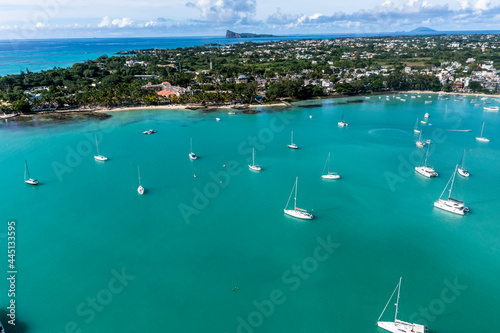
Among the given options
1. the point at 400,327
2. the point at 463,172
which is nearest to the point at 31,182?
the point at 400,327

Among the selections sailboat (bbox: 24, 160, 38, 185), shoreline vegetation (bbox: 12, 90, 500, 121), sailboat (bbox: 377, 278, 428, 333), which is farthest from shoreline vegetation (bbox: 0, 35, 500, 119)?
sailboat (bbox: 377, 278, 428, 333)

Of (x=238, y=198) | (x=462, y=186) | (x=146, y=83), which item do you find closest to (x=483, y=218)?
(x=462, y=186)

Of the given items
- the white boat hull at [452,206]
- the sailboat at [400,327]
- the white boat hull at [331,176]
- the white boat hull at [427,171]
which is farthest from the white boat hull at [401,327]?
the white boat hull at [427,171]

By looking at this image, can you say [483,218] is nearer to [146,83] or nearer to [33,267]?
[33,267]

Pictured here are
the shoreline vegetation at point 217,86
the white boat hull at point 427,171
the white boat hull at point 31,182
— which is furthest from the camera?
the shoreline vegetation at point 217,86

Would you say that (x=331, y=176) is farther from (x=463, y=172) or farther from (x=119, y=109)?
(x=119, y=109)

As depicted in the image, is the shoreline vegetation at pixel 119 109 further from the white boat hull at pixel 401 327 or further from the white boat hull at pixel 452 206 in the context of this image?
the white boat hull at pixel 401 327
